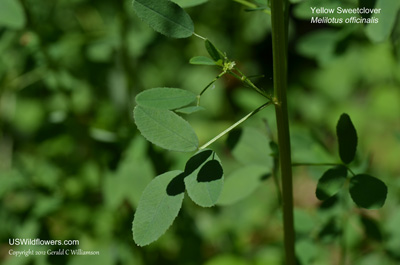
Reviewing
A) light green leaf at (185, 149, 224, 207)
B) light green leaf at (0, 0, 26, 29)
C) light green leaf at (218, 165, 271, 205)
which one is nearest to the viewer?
light green leaf at (185, 149, 224, 207)

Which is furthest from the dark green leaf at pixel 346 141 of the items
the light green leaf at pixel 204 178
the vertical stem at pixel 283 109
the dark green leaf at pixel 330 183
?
the light green leaf at pixel 204 178

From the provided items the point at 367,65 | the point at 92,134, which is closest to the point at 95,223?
the point at 92,134

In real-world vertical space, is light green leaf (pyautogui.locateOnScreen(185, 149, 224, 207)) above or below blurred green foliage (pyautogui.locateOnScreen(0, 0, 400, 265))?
above

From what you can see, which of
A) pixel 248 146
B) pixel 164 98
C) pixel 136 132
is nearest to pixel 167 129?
pixel 164 98

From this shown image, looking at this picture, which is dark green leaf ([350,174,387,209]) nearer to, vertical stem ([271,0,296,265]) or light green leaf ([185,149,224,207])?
vertical stem ([271,0,296,265])

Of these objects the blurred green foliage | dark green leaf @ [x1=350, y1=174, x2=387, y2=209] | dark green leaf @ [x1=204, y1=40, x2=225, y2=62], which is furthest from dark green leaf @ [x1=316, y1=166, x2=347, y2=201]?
dark green leaf @ [x1=204, y1=40, x2=225, y2=62]

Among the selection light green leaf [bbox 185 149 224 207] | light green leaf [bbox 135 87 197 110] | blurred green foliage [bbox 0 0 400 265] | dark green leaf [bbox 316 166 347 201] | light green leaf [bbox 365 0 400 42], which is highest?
light green leaf [bbox 365 0 400 42]
